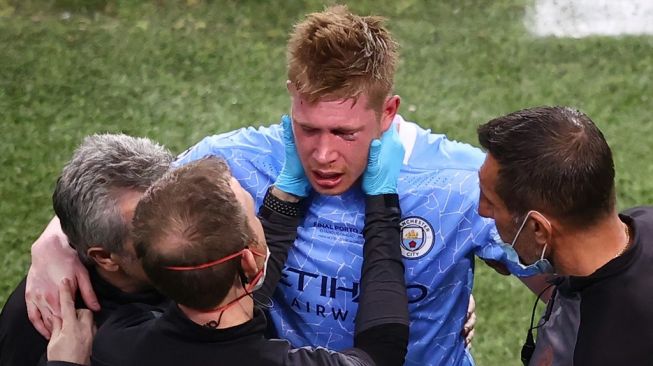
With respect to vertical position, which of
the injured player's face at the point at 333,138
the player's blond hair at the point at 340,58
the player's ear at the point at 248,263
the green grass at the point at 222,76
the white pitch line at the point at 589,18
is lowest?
the green grass at the point at 222,76

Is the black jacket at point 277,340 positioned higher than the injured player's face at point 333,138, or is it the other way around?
the injured player's face at point 333,138

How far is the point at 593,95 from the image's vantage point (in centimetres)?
678

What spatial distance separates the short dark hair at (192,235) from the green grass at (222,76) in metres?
3.39

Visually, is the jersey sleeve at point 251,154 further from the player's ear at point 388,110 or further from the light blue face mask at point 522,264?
the light blue face mask at point 522,264

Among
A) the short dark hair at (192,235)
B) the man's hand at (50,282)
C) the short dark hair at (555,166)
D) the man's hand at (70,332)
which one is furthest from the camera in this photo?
the man's hand at (50,282)

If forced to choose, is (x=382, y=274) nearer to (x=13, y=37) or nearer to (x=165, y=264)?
(x=165, y=264)

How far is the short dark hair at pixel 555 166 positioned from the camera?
2639mm

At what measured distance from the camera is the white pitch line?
7611mm

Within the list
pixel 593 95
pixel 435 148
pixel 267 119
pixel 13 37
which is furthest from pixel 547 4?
pixel 435 148

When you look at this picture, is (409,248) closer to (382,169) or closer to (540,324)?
(382,169)

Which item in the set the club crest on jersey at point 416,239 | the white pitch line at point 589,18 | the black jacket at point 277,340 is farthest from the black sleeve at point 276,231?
the white pitch line at point 589,18

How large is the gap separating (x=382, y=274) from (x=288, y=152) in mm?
521

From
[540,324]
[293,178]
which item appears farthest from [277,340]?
[540,324]

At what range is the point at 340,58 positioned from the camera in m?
3.04
